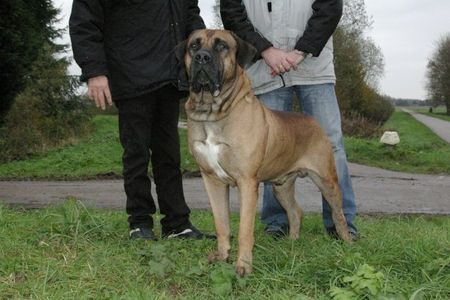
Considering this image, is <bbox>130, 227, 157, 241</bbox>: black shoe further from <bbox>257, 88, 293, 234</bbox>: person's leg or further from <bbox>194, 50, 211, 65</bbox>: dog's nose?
<bbox>194, 50, 211, 65</bbox>: dog's nose

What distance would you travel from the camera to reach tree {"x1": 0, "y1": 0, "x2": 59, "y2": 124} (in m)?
14.1

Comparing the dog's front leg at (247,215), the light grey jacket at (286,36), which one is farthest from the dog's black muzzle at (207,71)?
the light grey jacket at (286,36)

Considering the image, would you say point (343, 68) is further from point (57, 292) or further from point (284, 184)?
point (57, 292)

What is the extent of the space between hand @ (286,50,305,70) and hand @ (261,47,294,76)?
0.08 ft

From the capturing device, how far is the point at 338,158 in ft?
17.6

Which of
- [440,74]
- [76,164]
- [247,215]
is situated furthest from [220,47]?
[440,74]

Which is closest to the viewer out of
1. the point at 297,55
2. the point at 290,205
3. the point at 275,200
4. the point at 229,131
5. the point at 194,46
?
the point at 229,131

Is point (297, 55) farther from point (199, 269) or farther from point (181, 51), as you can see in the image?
point (199, 269)

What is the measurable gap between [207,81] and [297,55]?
1.16 meters

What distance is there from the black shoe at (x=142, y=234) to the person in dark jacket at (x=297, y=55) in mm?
1267

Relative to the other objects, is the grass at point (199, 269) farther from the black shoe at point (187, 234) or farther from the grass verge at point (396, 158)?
the grass verge at point (396, 158)

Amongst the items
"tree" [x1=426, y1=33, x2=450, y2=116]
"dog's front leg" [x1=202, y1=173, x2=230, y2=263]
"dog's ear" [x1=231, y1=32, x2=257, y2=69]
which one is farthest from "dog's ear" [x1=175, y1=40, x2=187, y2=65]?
"tree" [x1=426, y1=33, x2=450, y2=116]

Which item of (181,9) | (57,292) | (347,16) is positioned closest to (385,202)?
(181,9)

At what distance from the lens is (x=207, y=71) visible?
13.5 feet
